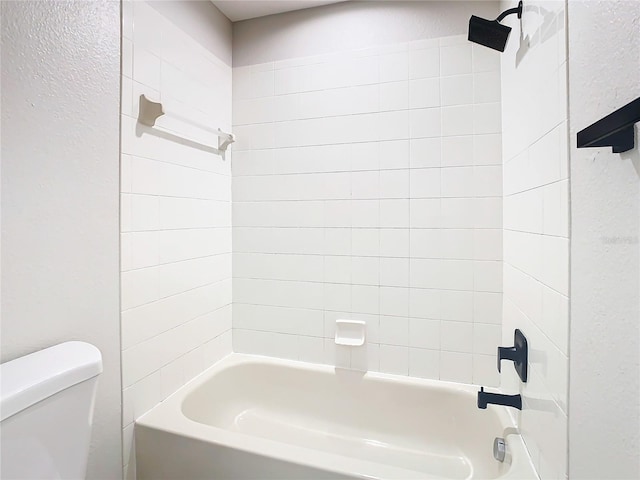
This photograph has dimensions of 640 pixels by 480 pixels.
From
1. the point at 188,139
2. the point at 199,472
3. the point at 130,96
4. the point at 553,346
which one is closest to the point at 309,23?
the point at 188,139

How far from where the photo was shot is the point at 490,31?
49.6 inches

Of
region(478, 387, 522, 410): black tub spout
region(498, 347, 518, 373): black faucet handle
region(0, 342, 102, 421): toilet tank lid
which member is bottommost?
region(478, 387, 522, 410): black tub spout

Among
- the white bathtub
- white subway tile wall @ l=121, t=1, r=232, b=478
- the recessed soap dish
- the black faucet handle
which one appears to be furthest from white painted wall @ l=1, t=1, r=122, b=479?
the black faucet handle

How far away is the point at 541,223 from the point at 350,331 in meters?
1.06

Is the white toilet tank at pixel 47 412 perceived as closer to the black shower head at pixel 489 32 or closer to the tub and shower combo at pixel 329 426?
the tub and shower combo at pixel 329 426

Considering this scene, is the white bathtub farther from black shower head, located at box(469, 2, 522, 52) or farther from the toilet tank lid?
black shower head, located at box(469, 2, 522, 52)

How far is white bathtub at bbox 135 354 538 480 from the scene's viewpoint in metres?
1.17

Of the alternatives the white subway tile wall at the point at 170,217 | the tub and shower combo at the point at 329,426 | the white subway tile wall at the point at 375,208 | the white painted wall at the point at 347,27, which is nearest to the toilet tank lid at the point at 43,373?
the white subway tile wall at the point at 170,217

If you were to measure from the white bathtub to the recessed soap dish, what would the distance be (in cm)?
20

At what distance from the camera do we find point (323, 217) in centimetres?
181

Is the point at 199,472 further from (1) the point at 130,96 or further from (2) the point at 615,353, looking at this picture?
(1) the point at 130,96

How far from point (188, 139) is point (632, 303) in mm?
1673

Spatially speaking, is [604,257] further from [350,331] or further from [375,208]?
[350,331]

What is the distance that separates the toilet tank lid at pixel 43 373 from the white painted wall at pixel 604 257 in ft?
4.03
